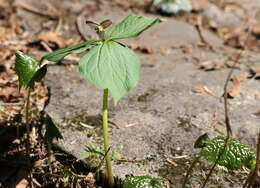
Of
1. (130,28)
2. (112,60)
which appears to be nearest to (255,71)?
(130,28)

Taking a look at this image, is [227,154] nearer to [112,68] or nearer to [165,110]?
[112,68]

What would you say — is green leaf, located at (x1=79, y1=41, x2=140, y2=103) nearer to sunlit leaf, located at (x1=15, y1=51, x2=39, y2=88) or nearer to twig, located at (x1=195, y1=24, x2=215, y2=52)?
sunlit leaf, located at (x1=15, y1=51, x2=39, y2=88)

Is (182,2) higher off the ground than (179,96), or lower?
higher

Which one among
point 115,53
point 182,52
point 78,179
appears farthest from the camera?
point 182,52

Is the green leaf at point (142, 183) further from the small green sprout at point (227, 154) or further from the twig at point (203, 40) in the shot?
the twig at point (203, 40)

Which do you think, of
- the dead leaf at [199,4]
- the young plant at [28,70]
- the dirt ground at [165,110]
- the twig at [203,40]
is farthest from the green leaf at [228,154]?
the dead leaf at [199,4]

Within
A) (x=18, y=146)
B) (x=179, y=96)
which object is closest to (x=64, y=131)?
(x=18, y=146)

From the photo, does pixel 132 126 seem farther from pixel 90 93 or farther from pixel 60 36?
pixel 60 36
